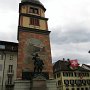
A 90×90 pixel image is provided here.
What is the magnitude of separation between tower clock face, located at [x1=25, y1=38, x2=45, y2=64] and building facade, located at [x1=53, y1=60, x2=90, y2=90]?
23.9 m

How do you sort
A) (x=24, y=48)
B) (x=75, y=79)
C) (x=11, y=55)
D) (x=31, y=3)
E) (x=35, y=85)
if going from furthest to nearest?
(x=75, y=79) → (x=11, y=55) → (x=31, y=3) → (x=24, y=48) → (x=35, y=85)

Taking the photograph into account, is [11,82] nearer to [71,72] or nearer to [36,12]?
[36,12]

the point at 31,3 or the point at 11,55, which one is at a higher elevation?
the point at 31,3

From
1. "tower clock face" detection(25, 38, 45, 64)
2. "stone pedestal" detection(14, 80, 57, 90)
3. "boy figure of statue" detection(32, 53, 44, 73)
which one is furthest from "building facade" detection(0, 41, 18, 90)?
"boy figure of statue" detection(32, 53, 44, 73)

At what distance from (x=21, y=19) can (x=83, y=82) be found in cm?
3578

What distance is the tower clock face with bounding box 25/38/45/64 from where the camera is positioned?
28031mm

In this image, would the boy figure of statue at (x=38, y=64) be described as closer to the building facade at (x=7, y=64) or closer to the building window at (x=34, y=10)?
the building facade at (x=7, y=64)

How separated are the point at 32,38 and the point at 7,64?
10079 millimetres

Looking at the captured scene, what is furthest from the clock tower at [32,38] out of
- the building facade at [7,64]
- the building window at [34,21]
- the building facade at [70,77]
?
the building facade at [70,77]

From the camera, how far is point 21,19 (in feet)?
102

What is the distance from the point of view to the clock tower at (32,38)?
2734cm

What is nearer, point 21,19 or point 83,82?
point 21,19

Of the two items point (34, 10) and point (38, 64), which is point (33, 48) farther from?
point (34, 10)

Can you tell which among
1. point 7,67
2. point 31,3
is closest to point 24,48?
point 7,67
